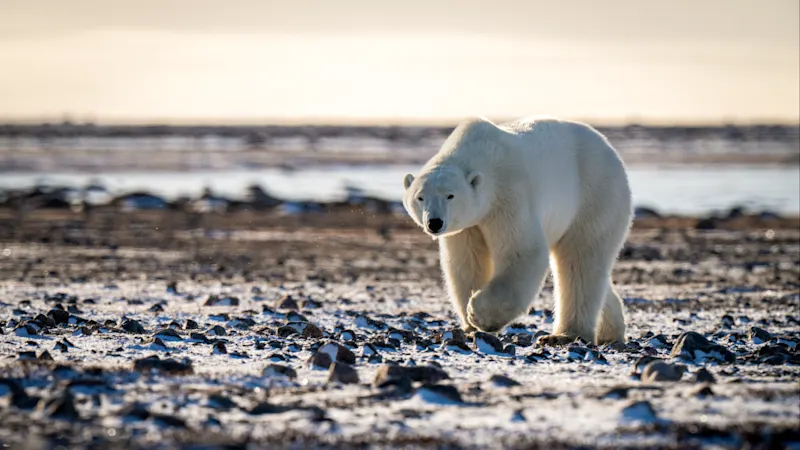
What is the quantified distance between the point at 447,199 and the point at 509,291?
2.34 ft

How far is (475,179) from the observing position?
7.30 meters

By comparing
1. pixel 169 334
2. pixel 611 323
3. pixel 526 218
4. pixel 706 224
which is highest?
pixel 526 218

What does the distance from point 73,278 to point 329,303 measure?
3.31 metres

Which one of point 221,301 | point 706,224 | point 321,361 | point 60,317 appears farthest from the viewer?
point 706,224

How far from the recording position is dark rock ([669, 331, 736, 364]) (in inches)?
255

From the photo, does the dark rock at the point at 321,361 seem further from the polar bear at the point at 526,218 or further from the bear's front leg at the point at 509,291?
the bear's front leg at the point at 509,291

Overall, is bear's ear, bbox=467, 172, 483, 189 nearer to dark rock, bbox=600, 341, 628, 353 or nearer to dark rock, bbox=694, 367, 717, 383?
dark rock, bbox=600, 341, 628, 353

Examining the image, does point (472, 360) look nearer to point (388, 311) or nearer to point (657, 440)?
point (657, 440)

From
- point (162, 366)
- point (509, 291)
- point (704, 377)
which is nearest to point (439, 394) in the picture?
point (704, 377)

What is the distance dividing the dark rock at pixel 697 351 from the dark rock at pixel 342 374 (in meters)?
2.06

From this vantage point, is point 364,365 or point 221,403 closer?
point 221,403

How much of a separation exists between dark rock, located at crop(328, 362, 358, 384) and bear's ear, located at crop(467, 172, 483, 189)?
2056 millimetres

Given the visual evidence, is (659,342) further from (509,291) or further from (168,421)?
(168,421)

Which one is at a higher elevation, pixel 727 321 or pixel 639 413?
pixel 639 413
